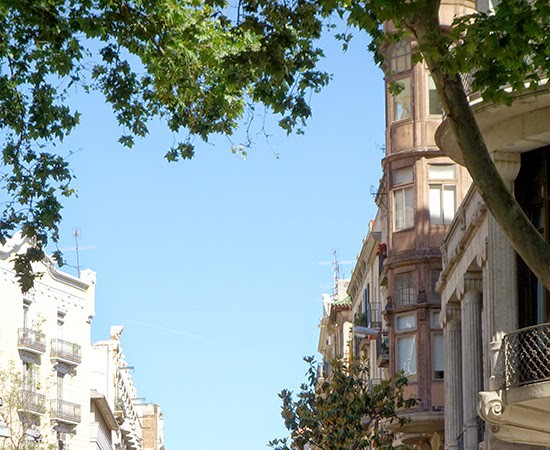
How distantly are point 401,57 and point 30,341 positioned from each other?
114ft

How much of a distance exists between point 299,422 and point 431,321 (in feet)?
17.3

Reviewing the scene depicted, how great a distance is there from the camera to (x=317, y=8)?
17562 mm

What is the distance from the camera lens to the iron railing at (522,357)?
24.3 metres

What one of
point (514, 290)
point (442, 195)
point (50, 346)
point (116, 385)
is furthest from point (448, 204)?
point (116, 385)

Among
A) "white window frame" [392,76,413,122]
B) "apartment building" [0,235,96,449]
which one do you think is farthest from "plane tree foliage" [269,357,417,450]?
"apartment building" [0,235,96,449]

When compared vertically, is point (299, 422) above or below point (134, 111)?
below

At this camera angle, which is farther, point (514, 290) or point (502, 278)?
point (502, 278)

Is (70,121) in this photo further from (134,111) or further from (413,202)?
(413,202)

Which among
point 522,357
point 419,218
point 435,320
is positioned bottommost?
point 522,357

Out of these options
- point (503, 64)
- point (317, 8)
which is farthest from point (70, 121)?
point (503, 64)

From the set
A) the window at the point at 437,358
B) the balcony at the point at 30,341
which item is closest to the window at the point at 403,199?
the window at the point at 437,358

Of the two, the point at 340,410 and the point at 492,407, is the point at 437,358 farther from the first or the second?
the point at 492,407

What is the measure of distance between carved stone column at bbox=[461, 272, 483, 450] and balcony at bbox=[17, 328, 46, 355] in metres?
42.8

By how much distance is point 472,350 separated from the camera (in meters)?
31.5
